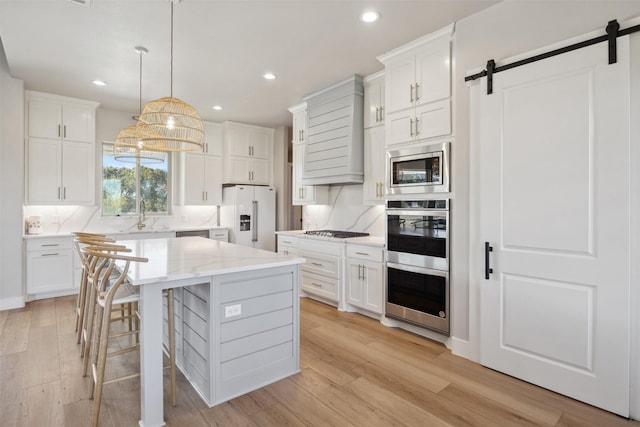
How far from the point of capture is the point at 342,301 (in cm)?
401

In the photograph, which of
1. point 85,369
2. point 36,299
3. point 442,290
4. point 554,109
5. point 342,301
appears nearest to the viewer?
point 554,109

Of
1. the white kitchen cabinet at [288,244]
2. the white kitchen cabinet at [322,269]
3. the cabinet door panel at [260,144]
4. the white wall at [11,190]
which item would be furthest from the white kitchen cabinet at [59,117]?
the white kitchen cabinet at [322,269]

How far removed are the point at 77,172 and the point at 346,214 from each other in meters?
4.04

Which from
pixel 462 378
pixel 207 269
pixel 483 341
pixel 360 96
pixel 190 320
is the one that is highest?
pixel 360 96

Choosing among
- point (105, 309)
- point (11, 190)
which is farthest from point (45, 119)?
point (105, 309)

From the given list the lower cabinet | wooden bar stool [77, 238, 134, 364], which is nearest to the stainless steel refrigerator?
the lower cabinet

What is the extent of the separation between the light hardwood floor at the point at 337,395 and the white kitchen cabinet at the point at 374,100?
2503mm

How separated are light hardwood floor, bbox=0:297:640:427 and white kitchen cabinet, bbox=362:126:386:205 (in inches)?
66.0

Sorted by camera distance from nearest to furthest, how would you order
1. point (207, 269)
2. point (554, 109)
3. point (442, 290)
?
point (207, 269) < point (554, 109) < point (442, 290)

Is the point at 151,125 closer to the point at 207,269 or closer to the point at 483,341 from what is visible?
the point at 207,269

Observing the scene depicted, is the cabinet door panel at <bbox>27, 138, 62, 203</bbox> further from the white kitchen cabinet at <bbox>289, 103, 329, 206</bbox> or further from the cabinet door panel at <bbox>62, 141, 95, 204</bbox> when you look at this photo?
the white kitchen cabinet at <bbox>289, 103, 329, 206</bbox>

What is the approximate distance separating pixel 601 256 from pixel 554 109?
1.02 meters

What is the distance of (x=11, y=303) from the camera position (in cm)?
415

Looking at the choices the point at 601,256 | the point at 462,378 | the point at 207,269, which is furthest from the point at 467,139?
the point at 207,269
